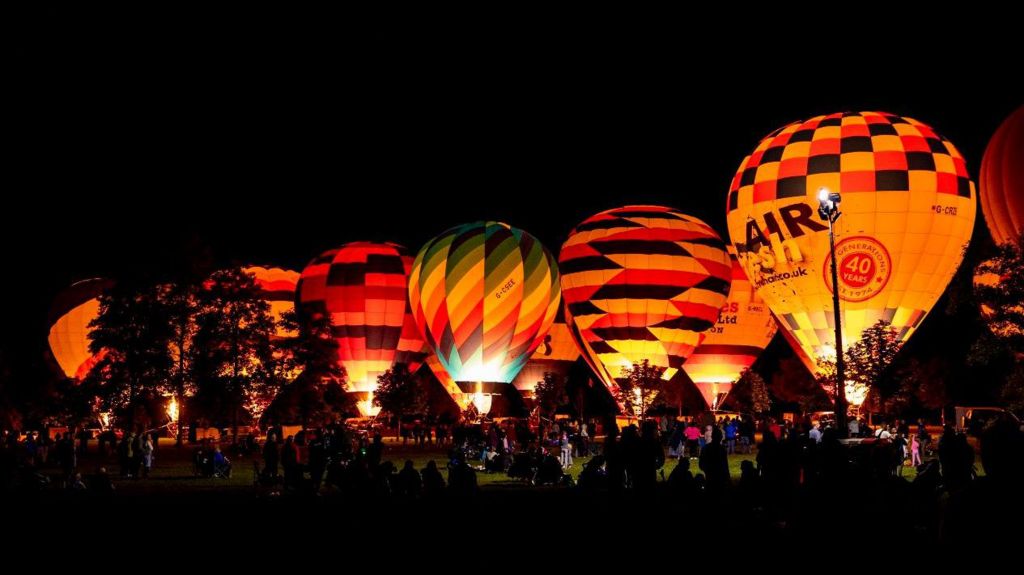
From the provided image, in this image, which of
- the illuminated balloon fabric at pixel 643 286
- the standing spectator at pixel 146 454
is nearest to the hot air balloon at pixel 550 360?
the illuminated balloon fabric at pixel 643 286

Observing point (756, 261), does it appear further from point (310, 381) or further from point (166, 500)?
point (166, 500)

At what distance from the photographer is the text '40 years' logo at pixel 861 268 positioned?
106 ft

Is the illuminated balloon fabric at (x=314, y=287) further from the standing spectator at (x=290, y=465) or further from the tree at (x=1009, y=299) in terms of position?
the standing spectator at (x=290, y=465)

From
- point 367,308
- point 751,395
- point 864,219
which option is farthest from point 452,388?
point 751,395

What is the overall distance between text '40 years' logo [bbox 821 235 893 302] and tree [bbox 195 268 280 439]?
59.4 ft

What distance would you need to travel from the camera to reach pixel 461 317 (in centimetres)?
4338

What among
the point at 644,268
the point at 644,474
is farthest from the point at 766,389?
the point at 644,474

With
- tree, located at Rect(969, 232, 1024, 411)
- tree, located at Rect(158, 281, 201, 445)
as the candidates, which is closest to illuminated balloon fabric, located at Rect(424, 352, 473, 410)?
tree, located at Rect(158, 281, 201, 445)

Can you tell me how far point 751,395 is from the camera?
75.5 m

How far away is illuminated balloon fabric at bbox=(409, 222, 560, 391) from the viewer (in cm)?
4344

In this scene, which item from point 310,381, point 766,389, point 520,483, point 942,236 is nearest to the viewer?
point 520,483

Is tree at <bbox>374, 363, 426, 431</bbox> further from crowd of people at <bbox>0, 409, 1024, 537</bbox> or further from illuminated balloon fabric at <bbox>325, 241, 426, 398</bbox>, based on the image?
crowd of people at <bbox>0, 409, 1024, 537</bbox>

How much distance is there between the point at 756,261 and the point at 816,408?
32153 mm

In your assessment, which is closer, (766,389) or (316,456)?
(316,456)
